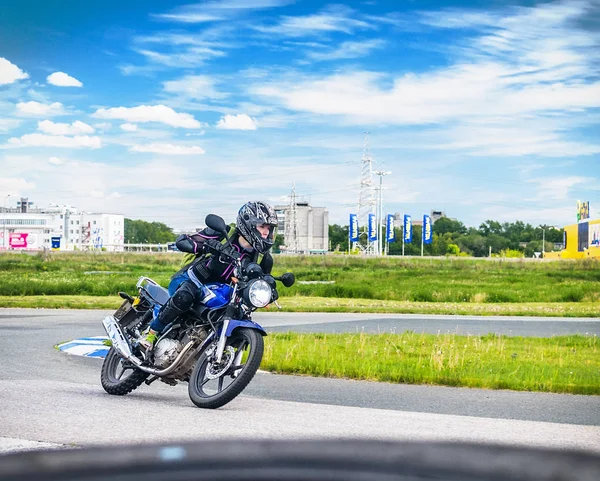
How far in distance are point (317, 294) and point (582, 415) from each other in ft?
86.9

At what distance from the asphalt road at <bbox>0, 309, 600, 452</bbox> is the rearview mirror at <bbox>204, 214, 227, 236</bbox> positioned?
1548mm

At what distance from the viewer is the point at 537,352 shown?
13805 mm

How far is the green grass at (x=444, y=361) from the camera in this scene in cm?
1077

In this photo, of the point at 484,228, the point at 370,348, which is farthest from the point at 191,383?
the point at 484,228

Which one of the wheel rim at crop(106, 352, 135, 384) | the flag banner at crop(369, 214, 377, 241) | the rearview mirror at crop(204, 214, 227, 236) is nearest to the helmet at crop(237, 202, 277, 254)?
the rearview mirror at crop(204, 214, 227, 236)

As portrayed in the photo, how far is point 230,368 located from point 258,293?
0.69 meters

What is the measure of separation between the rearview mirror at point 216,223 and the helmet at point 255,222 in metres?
0.32

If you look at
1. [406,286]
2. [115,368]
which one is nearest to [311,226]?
[406,286]

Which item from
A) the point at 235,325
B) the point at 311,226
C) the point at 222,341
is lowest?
the point at 222,341

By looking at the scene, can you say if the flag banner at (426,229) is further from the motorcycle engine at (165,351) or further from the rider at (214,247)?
the motorcycle engine at (165,351)

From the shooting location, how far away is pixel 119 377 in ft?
29.3

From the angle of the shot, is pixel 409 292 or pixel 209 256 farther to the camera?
pixel 409 292

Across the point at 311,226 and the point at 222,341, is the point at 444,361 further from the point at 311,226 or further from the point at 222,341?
the point at 311,226

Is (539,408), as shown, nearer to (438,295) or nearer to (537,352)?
(537,352)
